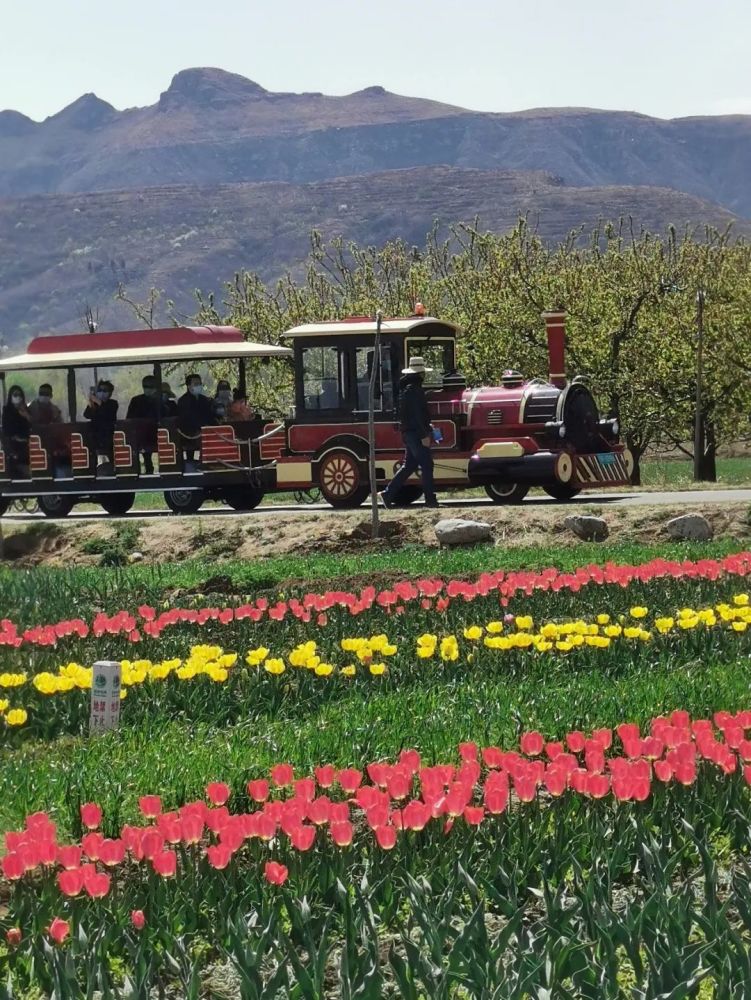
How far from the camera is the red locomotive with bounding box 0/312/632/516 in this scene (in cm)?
2258

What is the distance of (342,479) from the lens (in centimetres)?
2323

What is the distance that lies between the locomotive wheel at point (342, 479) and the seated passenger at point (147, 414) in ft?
9.71

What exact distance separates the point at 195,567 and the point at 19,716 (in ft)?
29.1

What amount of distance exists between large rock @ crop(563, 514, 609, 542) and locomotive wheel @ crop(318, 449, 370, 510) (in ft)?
16.7

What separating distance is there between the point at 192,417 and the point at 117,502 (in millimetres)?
2632

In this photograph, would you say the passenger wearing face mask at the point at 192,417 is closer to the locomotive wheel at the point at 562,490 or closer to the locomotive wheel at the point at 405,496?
the locomotive wheel at the point at 405,496

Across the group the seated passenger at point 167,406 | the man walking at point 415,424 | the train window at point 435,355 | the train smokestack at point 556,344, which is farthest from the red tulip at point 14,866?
the seated passenger at point 167,406

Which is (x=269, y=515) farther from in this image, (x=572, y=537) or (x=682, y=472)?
(x=682, y=472)

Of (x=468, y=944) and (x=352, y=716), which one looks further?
(x=352, y=716)

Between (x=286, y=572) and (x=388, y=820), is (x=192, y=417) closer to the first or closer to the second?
(x=286, y=572)

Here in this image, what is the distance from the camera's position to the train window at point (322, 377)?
23.1 m

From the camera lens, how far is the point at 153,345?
2492 cm

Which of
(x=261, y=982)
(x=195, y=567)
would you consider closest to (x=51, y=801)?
(x=261, y=982)

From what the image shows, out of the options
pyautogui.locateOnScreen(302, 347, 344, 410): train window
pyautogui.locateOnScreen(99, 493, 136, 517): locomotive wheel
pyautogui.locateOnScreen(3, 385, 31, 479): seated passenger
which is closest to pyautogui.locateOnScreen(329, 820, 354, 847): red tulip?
pyautogui.locateOnScreen(302, 347, 344, 410): train window
